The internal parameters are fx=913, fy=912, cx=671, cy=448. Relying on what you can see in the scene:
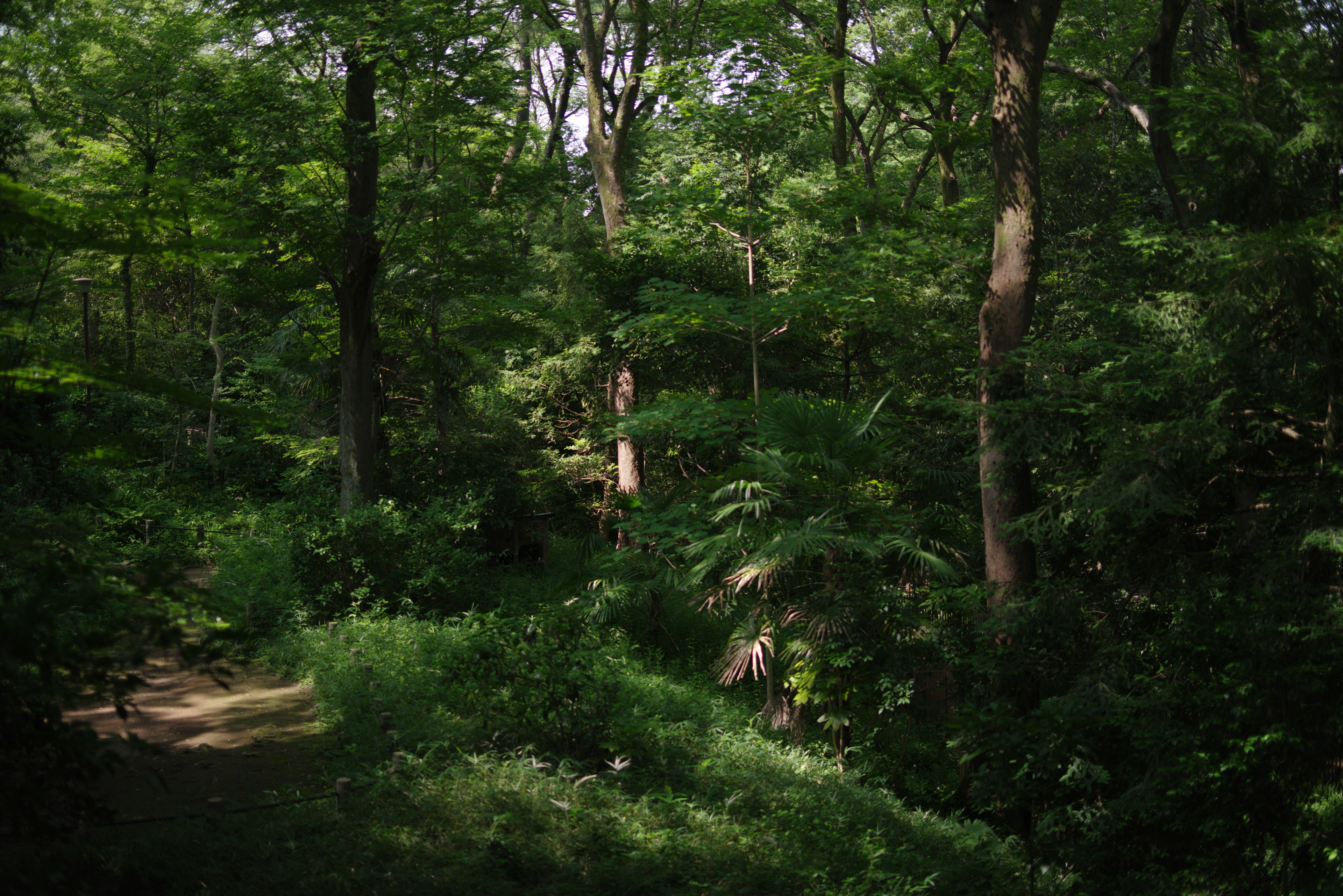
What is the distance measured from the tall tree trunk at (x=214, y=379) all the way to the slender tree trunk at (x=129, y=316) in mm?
1653

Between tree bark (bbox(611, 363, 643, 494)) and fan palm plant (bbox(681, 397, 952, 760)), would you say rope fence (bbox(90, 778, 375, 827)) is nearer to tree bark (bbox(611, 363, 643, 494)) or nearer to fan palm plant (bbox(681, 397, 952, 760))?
fan palm plant (bbox(681, 397, 952, 760))

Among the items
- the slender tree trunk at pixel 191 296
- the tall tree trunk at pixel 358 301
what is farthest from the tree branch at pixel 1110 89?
the slender tree trunk at pixel 191 296

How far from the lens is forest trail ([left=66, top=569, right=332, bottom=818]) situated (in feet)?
20.9

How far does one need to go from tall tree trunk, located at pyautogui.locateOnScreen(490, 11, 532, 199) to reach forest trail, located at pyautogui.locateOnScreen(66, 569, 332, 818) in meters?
9.15

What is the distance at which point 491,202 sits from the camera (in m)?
15.3

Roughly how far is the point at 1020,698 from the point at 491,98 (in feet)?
36.7

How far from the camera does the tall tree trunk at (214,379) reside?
20188mm

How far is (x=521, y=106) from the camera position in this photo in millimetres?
16891

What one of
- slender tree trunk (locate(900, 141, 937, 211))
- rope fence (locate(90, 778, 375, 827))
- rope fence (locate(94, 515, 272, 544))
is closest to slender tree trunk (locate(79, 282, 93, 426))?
rope fence (locate(94, 515, 272, 544))

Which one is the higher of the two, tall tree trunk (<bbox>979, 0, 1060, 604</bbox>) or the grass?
tall tree trunk (<bbox>979, 0, 1060, 604</bbox>)

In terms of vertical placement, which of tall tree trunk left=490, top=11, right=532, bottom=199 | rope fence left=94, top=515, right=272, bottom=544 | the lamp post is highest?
tall tree trunk left=490, top=11, right=532, bottom=199

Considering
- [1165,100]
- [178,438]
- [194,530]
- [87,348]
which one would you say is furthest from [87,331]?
[1165,100]

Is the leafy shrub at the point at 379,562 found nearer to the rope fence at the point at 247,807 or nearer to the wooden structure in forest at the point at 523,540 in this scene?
the wooden structure in forest at the point at 523,540

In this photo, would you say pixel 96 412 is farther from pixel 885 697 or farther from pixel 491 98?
pixel 885 697
